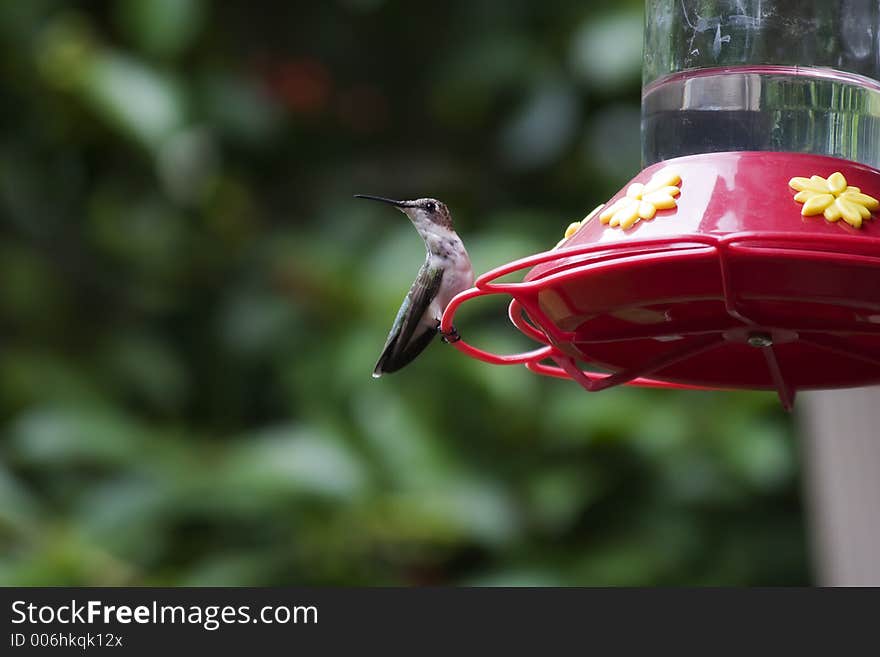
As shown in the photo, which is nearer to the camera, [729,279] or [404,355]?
[729,279]

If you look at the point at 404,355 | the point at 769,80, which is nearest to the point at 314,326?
the point at 404,355

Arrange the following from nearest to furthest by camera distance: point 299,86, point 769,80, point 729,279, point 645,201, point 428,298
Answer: point 729,279, point 645,201, point 769,80, point 428,298, point 299,86

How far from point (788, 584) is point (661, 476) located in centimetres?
90

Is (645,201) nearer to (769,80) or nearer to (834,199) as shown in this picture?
(834,199)


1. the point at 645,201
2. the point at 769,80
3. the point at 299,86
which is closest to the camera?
the point at 645,201

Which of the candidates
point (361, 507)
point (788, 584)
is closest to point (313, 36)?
point (361, 507)

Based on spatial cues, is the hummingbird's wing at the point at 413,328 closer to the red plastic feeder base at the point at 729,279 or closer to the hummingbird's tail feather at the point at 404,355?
the hummingbird's tail feather at the point at 404,355

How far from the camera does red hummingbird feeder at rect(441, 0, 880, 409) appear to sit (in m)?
2.31

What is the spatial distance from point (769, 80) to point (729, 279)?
0.85 m

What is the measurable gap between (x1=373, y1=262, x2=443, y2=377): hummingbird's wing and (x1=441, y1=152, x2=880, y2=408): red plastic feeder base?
72 centimetres

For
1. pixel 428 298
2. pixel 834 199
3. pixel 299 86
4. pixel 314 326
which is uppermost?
pixel 299 86

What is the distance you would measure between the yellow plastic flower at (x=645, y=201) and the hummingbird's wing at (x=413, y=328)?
3.36 ft

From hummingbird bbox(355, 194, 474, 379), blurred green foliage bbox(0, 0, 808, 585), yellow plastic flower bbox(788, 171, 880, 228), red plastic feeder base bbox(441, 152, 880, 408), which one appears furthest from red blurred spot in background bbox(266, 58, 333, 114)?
yellow plastic flower bbox(788, 171, 880, 228)

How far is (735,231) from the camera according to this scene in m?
2.31
